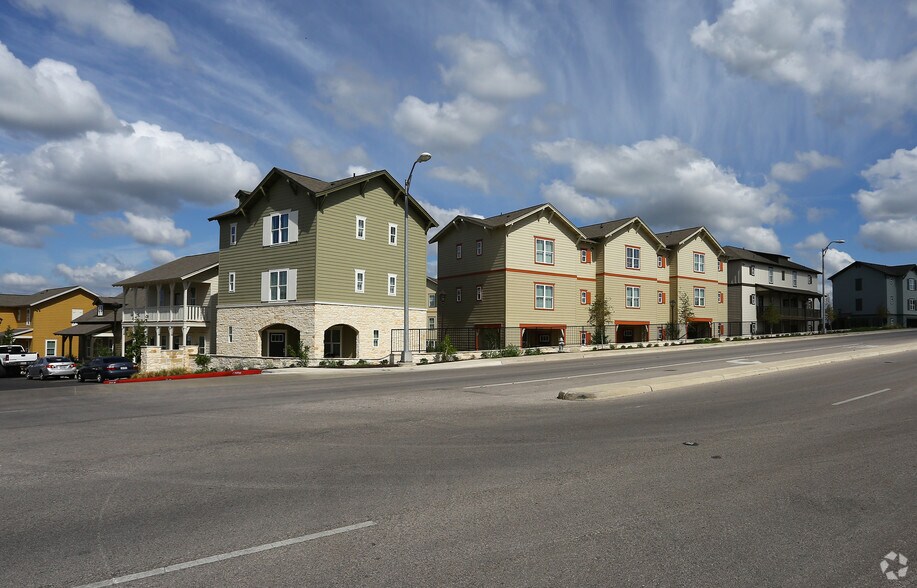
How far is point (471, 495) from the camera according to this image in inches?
265

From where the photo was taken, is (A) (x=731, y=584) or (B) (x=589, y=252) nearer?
(A) (x=731, y=584)

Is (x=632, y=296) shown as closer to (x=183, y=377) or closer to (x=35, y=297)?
(x=183, y=377)

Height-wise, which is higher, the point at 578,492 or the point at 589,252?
the point at 589,252

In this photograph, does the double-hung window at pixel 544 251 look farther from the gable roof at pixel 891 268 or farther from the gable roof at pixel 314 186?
the gable roof at pixel 891 268

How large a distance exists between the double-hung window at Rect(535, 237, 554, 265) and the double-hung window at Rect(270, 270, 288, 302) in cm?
1713

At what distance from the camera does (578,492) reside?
6812 mm

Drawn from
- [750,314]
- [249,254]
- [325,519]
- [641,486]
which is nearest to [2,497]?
[325,519]

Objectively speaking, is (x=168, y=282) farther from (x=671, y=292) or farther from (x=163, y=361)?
(x=671, y=292)

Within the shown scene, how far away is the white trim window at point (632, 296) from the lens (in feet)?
162

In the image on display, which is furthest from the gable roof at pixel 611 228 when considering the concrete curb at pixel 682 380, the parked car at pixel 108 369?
the parked car at pixel 108 369

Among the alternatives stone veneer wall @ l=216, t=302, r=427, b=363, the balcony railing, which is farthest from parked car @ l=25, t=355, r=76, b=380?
the balcony railing

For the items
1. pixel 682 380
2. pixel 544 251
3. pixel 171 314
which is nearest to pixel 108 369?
pixel 171 314

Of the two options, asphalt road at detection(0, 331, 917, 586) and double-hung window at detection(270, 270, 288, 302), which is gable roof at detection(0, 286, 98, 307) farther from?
asphalt road at detection(0, 331, 917, 586)

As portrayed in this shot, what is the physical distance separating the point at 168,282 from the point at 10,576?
46.7 meters
